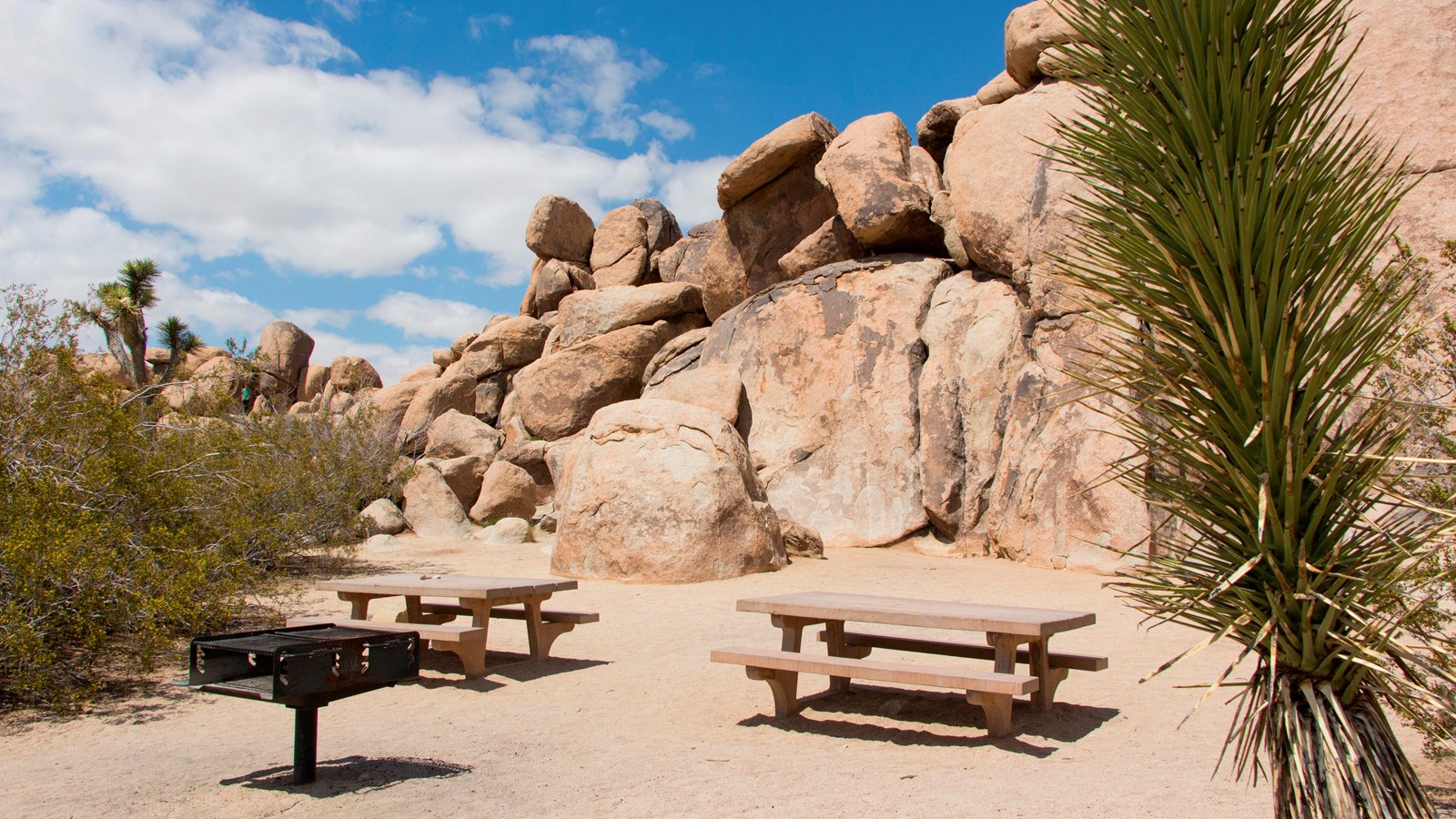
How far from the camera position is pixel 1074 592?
31.1 ft

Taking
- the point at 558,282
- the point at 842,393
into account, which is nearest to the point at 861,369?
the point at 842,393

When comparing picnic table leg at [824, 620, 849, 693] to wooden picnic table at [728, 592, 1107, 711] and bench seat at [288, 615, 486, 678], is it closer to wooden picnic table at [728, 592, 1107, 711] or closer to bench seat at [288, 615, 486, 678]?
wooden picnic table at [728, 592, 1107, 711]

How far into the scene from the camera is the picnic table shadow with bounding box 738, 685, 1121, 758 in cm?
505

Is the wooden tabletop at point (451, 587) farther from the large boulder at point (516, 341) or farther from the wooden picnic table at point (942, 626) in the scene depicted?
the large boulder at point (516, 341)

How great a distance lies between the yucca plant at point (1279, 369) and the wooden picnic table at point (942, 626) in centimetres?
254

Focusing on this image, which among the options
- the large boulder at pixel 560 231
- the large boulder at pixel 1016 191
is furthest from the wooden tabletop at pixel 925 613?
the large boulder at pixel 560 231

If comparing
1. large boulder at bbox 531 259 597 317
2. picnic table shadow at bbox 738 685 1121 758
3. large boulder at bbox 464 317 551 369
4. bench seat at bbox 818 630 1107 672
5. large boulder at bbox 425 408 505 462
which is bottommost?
picnic table shadow at bbox 738 685 1121 758

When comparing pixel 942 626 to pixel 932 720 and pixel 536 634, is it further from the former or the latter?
pixel 536 634

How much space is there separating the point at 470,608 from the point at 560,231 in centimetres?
2048

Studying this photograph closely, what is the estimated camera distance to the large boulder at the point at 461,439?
21078 millimetres

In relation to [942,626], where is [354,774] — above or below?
below

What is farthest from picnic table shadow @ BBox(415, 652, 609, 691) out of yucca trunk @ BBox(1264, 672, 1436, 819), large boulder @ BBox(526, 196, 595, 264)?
large boulder @ BBox(526, 196, 595, 264)

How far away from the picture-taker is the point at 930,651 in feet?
19.7

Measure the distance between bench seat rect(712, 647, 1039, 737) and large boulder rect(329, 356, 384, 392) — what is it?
30.5 meters
